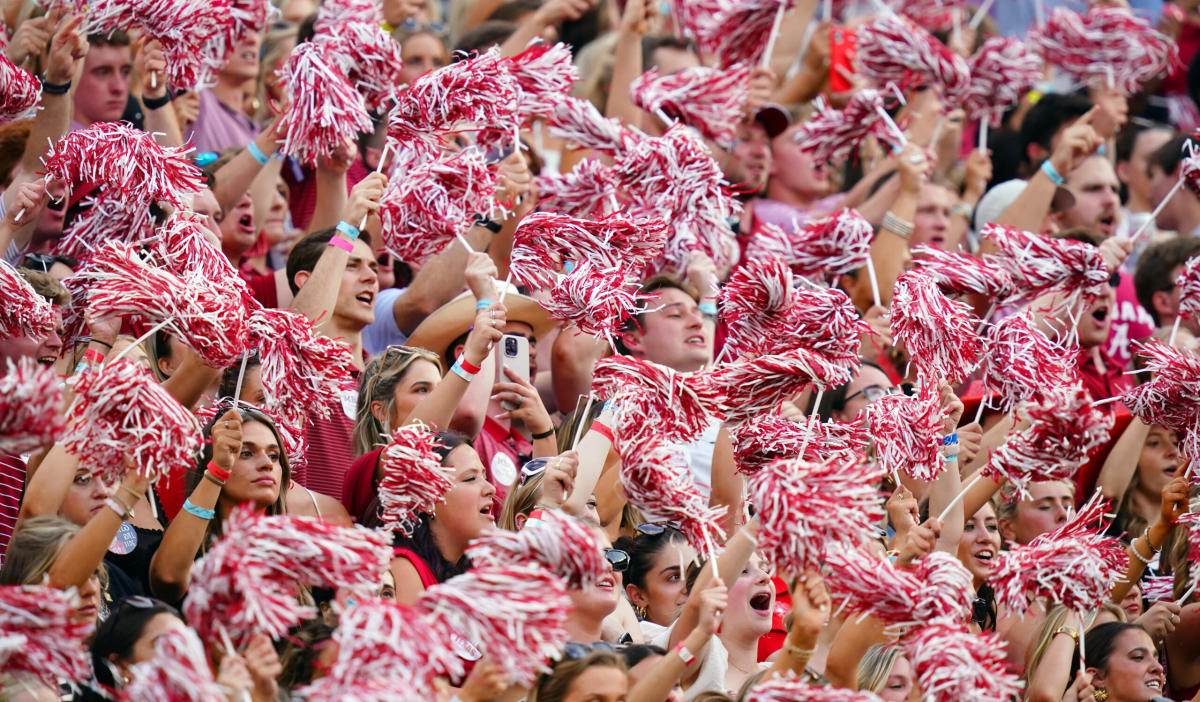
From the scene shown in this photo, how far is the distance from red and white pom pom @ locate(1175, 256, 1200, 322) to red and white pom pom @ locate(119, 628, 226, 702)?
12.7ft

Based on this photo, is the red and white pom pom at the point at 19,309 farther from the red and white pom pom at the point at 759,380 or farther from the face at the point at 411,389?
the red and white pom pom at the point at 759,380

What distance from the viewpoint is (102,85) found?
6.48 meters

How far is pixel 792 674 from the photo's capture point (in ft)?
13.4

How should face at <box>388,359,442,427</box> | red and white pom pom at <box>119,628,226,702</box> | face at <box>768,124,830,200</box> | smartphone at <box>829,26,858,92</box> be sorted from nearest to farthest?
red and white pom pom at <box>119,628,226,702</box>
face at <box>388,359,442,427</box>
face at <box>768,124,830,200</box>
smartphone at <box>829,26,858,92</box>

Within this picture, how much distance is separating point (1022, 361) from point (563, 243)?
156 cm

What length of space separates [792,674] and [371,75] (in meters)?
3.06

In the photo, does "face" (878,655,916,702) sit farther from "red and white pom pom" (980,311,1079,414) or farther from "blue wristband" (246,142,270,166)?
"blue wristband" (246,142,270,166)

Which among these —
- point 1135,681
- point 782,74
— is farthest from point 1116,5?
point 1135,681

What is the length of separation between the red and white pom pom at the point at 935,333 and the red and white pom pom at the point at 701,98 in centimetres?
195

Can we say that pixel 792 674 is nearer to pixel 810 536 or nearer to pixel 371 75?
pixel 810 536

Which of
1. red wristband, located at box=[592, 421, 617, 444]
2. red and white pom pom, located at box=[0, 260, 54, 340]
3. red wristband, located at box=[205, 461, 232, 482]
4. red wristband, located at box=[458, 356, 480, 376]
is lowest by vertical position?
red wristband, located at box=[592, 421, 617, 444]

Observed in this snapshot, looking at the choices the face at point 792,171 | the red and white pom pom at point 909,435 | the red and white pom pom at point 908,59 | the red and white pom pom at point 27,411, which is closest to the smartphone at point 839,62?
the face at point 792,171

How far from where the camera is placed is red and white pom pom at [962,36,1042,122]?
823cm

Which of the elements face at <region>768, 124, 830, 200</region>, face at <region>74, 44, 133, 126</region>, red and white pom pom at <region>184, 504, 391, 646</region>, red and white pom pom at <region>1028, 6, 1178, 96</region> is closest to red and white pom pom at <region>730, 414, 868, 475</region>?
red and white pom pom at <region>184, 504, 391, 646</region>
